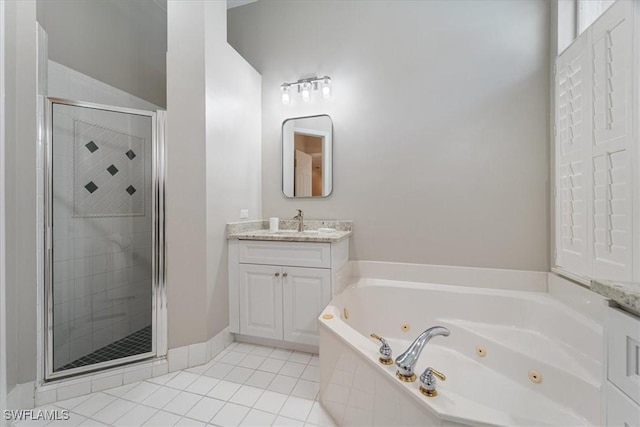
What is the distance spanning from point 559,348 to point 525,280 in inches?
21.6

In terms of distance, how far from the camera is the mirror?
2385 mm

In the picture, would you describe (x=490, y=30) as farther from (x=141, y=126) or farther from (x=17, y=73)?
(x=17, y=73)

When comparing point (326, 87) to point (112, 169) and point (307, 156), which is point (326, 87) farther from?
point (112, 169)

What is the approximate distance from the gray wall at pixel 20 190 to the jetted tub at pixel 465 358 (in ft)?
5.21

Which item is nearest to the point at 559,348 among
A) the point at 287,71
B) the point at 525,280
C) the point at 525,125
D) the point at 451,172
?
the point at 525,280

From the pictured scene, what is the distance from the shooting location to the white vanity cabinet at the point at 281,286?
1876 mm

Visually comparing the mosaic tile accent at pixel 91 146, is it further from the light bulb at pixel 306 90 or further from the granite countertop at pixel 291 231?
the light bulb at pixel 306 90

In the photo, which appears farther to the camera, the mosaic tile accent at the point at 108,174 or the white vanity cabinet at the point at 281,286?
the white vanity cabinet at the point at 281,286

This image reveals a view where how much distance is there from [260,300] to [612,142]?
228cm

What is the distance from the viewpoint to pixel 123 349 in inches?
69.1

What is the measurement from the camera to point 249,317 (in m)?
2.03

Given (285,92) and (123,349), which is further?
(285,92)

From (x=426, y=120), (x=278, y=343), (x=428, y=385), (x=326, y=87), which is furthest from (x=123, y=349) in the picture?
(x=426, y=120)

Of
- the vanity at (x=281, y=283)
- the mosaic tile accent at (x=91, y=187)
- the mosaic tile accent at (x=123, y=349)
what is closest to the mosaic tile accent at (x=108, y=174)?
the mosaic tile accent at (x=91, y=187)
